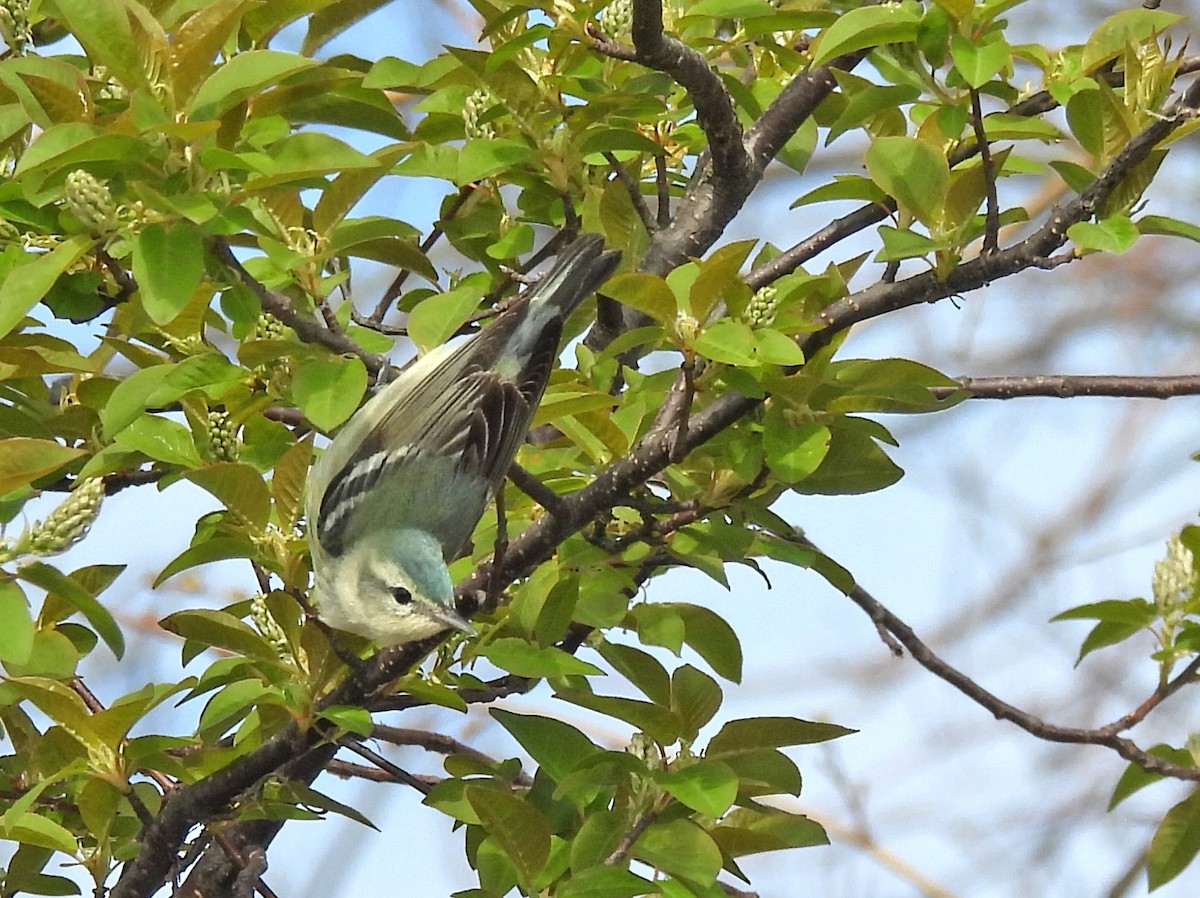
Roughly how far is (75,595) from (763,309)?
3.27 feet

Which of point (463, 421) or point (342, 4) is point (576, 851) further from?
point (342, 4)

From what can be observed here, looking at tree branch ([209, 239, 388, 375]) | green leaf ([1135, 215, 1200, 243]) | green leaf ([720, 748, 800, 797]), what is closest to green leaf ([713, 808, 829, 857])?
green leaf ([720, 748, 800, 797])

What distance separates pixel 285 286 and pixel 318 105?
0.30 metres

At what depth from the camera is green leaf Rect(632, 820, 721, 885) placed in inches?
68.6

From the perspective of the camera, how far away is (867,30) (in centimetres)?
169

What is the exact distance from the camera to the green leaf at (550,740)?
1.82 metres

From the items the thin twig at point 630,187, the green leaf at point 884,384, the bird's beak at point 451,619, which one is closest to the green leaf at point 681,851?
the bird's beak at point 451,619

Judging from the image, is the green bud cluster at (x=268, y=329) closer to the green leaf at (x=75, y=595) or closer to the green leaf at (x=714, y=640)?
the green leaf at (x=75, y=595)

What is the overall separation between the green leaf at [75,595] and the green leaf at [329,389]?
1.40ft

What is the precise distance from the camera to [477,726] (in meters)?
4.84

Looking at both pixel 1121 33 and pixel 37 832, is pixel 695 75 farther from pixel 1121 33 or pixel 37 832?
pixel 37 832

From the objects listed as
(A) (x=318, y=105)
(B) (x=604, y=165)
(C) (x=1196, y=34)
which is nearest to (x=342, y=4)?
(A) (x=318, y=105)

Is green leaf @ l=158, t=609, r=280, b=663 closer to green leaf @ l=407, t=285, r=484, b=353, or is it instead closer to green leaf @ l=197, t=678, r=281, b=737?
green leaf @ l=197, t=678, r=281, b=737

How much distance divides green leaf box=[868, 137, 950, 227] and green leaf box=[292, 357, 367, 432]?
70 cm
